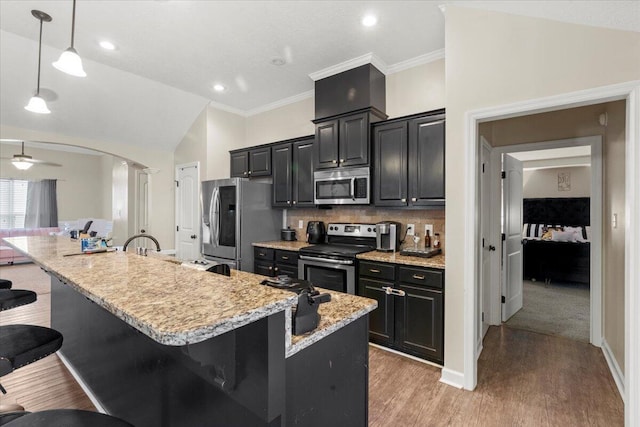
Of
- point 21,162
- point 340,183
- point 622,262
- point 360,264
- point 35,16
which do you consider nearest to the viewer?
point 622,262

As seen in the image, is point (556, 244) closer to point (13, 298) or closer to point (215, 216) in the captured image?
point (215, 216)

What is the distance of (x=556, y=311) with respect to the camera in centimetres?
418

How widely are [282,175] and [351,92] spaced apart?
142 centimetres

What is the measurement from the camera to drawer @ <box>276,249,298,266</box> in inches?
144

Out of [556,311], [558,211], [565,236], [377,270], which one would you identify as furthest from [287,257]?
[558,211]

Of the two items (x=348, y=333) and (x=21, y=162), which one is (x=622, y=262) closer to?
(x=348, y=333)

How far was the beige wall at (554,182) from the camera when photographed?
22.0ft

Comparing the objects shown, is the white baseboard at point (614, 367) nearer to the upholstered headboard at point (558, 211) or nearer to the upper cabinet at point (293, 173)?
the upper cabinet at point (293, 173)

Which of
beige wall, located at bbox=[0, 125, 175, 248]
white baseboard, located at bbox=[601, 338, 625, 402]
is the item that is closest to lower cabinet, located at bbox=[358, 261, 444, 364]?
white baseboard, located at bbox=[601, 338, 625, 402]

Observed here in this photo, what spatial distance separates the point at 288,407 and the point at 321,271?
2.30 metres

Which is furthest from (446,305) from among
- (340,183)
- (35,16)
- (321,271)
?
(35,16)

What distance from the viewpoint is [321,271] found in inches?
131

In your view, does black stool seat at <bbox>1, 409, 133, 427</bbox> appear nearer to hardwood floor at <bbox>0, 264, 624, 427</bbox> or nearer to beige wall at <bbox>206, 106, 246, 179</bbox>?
hardwood floor at <bbox>0, 264, 624, 427</bbox>

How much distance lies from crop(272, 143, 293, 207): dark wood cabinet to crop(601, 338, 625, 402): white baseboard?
11.6 ft
